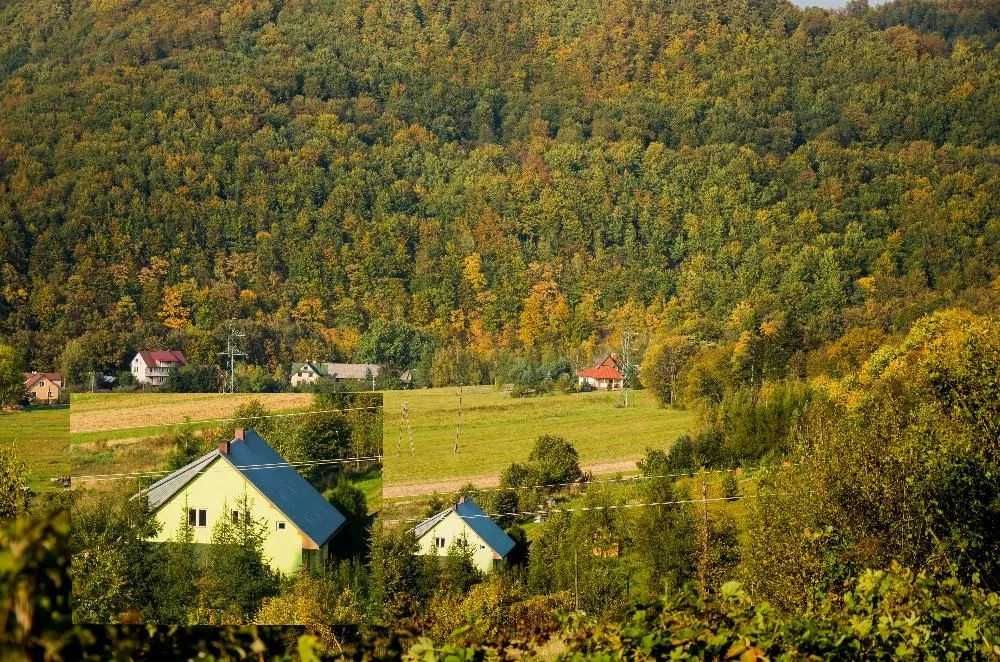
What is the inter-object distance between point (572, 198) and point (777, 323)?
4.07 metres

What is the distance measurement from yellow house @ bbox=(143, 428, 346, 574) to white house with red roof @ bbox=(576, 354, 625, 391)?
28.0 ft

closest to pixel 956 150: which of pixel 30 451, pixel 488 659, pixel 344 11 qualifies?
pixel 344 11

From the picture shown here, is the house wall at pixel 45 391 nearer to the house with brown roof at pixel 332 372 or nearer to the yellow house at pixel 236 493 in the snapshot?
the house with brown roof at pixel 332 372

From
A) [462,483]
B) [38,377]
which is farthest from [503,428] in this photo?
[38,377]

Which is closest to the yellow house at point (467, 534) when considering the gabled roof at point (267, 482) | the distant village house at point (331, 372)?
the gabled roof at point (267, 482)

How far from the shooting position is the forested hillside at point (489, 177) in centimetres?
2091

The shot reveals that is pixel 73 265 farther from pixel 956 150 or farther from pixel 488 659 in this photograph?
pixel 488 659

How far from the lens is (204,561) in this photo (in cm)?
1227

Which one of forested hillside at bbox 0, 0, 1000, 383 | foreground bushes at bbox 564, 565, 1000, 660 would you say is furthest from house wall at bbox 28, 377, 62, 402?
foreground bushes at bbox 564, 565, 1000, 660

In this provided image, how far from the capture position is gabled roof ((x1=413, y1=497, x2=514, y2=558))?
17.1 meters

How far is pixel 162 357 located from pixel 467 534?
526cm

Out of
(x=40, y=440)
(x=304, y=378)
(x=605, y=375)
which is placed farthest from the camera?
(x=605, y=375)

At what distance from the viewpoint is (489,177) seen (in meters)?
23.2

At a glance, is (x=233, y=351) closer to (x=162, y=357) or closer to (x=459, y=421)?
(x=162, y=357)
